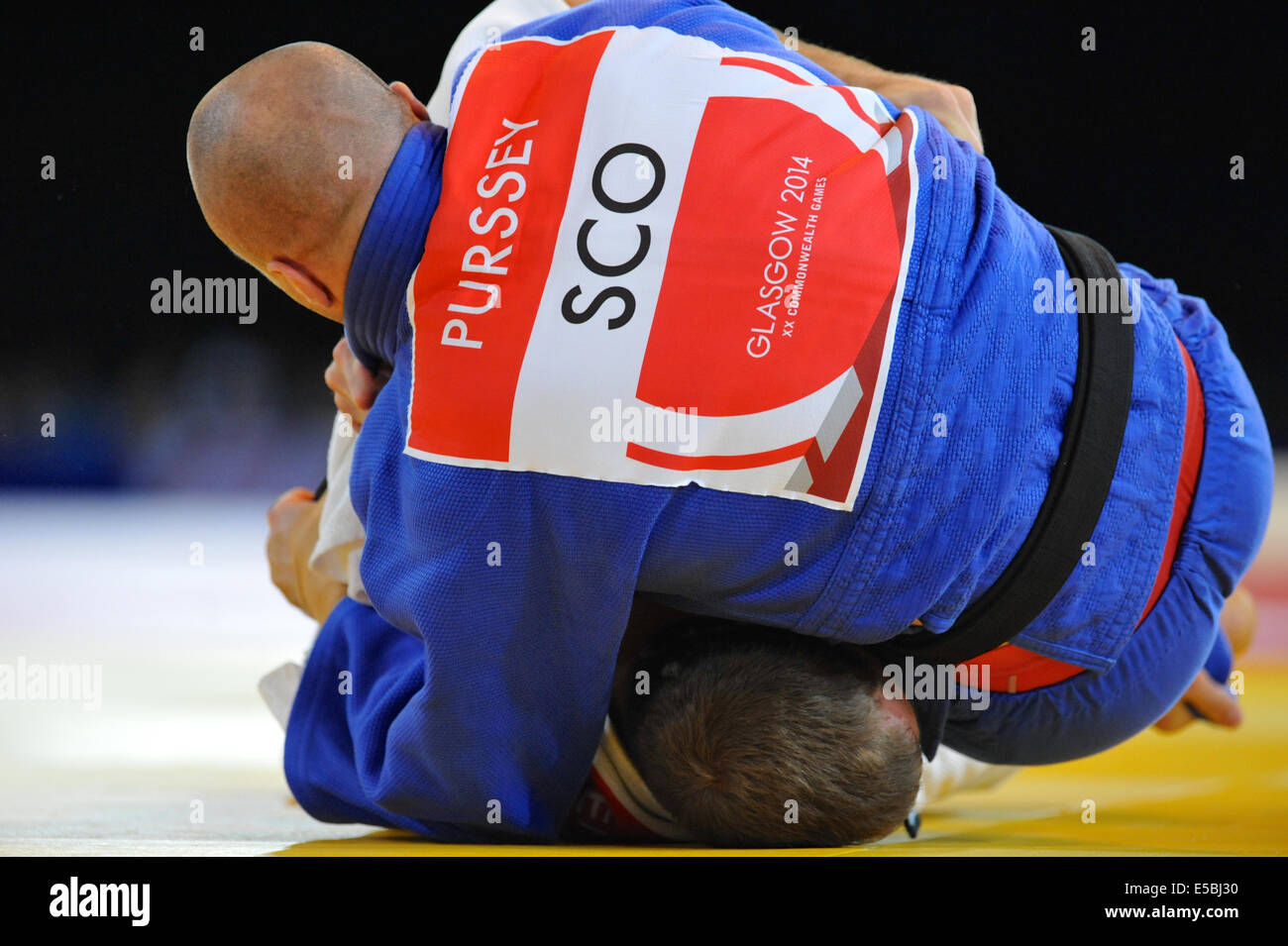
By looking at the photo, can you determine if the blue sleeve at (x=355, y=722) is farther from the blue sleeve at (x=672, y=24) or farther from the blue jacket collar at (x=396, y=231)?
the blue sleeve at (x=672, y=24)

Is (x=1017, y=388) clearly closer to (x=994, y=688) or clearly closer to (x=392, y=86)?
(x=994, y=688)

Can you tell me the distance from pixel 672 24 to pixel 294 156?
308 millimetres

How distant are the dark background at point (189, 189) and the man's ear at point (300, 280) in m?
0.86

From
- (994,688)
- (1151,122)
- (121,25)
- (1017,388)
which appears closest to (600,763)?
(994,688)

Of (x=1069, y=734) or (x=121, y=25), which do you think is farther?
(x=121, y=25)

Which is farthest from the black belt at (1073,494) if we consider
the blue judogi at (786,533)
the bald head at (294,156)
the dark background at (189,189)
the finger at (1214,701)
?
the dark background at (189,189)

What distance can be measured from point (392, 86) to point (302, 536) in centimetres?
65

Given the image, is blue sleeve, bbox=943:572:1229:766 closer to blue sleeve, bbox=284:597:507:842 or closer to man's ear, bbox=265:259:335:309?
blue sleeve, bbox=284:597:507:842

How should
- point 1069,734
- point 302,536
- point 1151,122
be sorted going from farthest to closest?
point 1151,122 → point 302,536 → point 1069,734

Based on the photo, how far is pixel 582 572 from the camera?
0.92m

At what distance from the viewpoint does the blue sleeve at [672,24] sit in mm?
999

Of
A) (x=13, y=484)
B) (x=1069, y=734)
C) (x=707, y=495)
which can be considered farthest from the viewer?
(x=13, y=484)

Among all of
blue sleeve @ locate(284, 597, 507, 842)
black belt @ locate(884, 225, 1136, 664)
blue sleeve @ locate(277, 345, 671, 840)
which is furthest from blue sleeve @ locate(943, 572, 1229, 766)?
blue sleeve @ locate(284, 597, 507, 842)

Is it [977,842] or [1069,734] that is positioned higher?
[1069,734]
